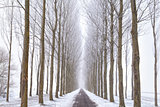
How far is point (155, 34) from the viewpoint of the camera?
55.7 feet

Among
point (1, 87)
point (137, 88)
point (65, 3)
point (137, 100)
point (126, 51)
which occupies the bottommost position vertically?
point (1, 87)

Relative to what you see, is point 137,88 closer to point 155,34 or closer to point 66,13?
point 155,34

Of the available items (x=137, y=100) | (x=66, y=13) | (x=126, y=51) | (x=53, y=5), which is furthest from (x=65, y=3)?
(x=137, y=100)

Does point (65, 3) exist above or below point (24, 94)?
above

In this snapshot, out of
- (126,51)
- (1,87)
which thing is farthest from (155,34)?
(1,87)

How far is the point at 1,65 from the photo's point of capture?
99.2ft

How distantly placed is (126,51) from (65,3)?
10.9m

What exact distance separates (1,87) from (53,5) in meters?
17.5

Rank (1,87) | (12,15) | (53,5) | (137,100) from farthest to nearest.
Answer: (1,87) < (12,15) < (53,5) < (137,100)

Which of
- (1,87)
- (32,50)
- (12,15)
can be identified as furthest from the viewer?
(1,87)

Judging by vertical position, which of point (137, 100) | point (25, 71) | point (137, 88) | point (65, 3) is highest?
point (65, 3)

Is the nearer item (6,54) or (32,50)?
(32,50)

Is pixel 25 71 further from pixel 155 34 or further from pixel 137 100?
pixel 155 34

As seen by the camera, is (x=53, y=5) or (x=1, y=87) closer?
(x=53, y=5)
